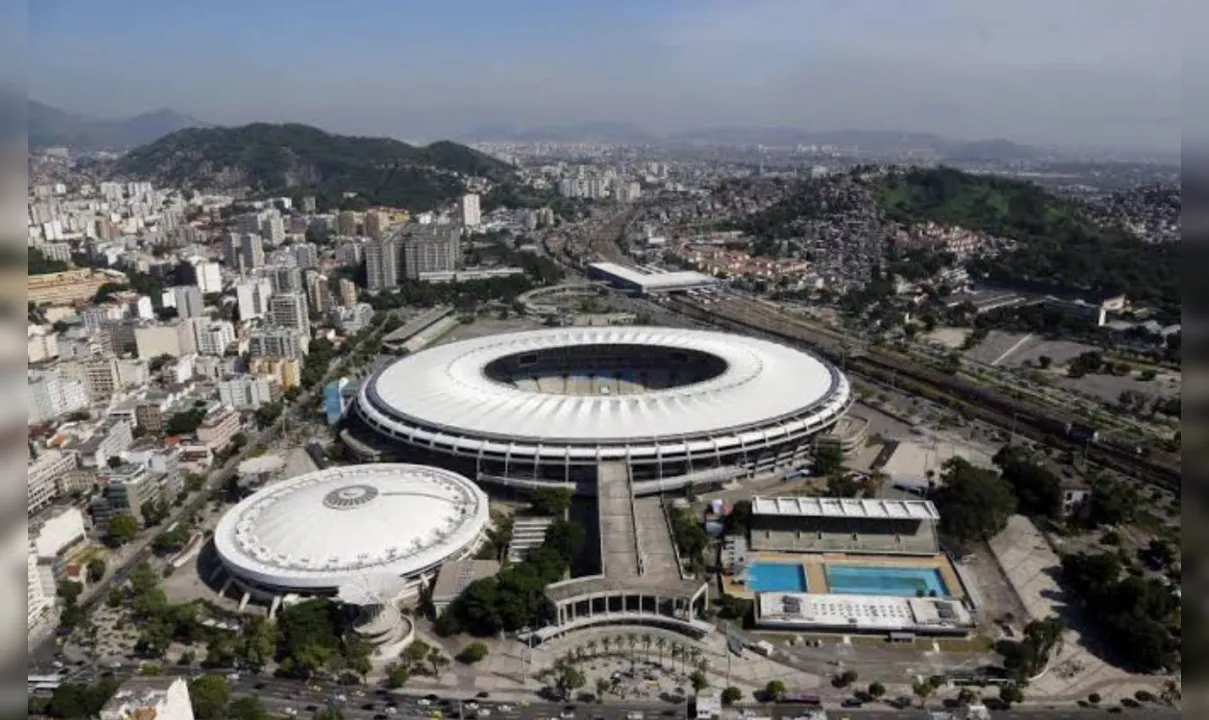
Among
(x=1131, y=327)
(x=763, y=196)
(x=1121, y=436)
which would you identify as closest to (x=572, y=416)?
(x=1121, y=436)

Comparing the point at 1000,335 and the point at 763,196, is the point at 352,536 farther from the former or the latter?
the point at 763,196

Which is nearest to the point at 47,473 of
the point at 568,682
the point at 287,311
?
the point at 287,311

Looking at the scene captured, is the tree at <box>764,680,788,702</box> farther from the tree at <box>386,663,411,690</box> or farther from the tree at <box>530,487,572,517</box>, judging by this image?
the tree at <box>530,487,572,517</box>

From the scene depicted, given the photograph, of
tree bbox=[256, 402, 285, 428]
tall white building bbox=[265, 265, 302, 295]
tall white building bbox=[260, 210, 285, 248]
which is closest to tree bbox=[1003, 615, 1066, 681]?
tree bbox=[256, 402, 285, 428]

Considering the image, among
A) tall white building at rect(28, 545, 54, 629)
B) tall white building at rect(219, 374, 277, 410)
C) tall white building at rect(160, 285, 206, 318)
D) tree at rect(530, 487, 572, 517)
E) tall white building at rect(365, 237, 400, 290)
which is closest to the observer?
tall white building at rect(28, 545, 54, 629)

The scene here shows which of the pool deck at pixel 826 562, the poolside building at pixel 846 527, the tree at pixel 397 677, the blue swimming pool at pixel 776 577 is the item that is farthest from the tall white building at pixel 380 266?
the tree at pixel 397 677

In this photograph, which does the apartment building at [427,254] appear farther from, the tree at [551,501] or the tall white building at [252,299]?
the tree at [551,501]

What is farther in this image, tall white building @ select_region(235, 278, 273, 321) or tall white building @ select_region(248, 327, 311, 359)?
tall white building @ select_region(235, 278, 273, 321)

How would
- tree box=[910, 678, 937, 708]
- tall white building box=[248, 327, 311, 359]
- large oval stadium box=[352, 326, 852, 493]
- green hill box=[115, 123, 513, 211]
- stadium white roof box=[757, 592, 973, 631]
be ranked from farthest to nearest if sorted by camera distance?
green hill box=[115, 123, 513, 211] < tall white building box=[248, 327, 311, 359] < large oval stadium box=[352, 326, 852, 493] < stadium white roof box=[757, 592, 973, 631] < tree box=[910, 678, 937, 708]
